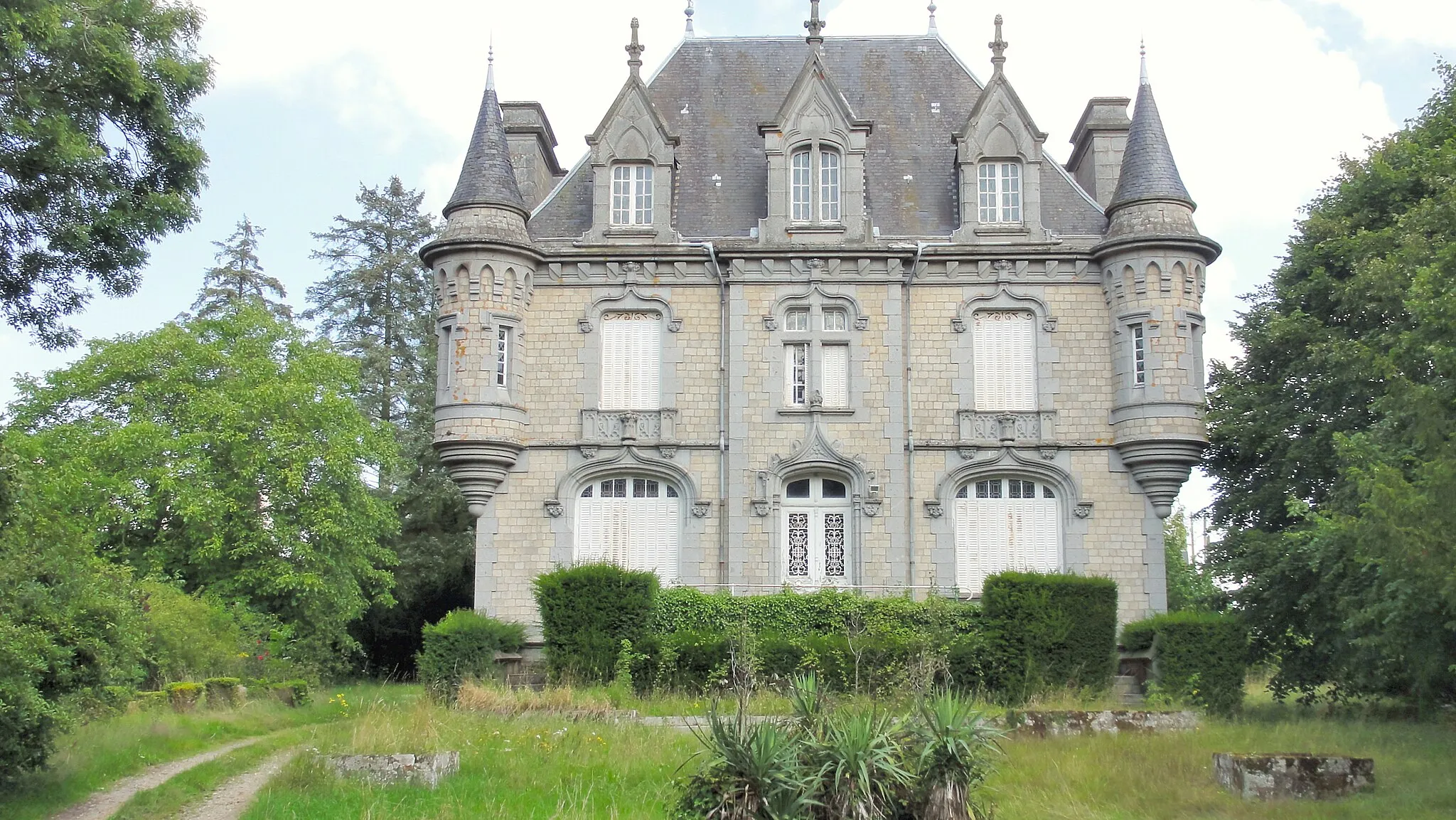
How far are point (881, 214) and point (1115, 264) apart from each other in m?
4.63

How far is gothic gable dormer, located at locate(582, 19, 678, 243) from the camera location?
26.1m

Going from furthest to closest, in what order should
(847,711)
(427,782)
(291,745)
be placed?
(291,745), (427,782), (847,711)

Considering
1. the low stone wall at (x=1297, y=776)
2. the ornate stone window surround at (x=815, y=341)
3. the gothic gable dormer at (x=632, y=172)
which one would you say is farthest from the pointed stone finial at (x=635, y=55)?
the low stone wall at (x=1297, y=776)

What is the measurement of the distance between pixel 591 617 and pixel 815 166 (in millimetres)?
10345

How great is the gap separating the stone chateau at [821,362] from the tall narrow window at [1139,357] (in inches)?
1.5

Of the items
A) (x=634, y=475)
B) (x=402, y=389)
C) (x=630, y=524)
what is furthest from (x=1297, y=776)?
(x=402, y=389)

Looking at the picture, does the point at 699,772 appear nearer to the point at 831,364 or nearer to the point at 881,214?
the point at 831,364

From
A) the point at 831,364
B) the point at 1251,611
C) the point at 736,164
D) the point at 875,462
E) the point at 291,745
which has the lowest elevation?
the point at 291,745

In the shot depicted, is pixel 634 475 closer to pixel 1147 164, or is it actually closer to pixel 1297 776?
pixel 1147 164

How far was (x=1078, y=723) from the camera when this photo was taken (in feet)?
50.2

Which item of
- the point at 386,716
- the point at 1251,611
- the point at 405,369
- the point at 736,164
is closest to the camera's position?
the point at 386,716

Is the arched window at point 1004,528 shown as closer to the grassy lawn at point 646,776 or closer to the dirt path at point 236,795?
the grassy lawn at point 646,776

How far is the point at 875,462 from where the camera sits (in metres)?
24.9

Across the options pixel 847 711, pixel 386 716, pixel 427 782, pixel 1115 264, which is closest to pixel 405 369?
pixel 1115 264
